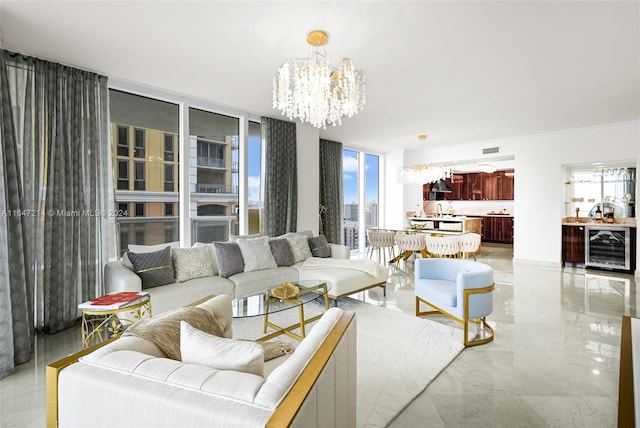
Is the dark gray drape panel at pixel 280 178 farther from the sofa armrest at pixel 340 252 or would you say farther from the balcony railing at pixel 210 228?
the sofa armrest at pixel 340 252

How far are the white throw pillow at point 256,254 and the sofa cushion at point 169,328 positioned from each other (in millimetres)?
2399

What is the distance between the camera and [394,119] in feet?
18.7

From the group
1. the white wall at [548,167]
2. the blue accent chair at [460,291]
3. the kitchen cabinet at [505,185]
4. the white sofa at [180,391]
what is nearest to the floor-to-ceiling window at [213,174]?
the blue accent chair at [460,291]

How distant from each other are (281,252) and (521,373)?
9.66ft

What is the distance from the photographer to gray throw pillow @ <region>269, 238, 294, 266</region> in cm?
443

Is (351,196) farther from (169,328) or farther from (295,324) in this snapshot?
(169,328)

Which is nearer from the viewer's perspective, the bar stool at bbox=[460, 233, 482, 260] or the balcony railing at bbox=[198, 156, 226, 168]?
the balcony railing at bbox=[198, 156, 226, 168]

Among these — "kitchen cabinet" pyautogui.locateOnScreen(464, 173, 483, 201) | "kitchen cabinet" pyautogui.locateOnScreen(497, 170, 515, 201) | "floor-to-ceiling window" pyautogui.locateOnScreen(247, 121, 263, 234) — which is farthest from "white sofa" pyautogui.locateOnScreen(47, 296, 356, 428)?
"kitchen cabinet" pyautogui.locateOnScreen(464, 173, 483, 201)

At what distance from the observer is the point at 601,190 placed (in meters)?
6.66

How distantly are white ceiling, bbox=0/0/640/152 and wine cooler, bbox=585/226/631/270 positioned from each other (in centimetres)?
253

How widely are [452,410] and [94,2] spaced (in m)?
3.77

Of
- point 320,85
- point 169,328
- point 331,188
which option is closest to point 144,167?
point 320,85

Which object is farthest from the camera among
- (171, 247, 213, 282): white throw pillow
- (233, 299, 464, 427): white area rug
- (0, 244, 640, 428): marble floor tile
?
(171, 247, 213, 282): white throw pillow

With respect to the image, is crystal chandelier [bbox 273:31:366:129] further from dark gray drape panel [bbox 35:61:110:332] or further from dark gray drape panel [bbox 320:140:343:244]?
dark gray drape panel [bbox 320:140:343:244]
